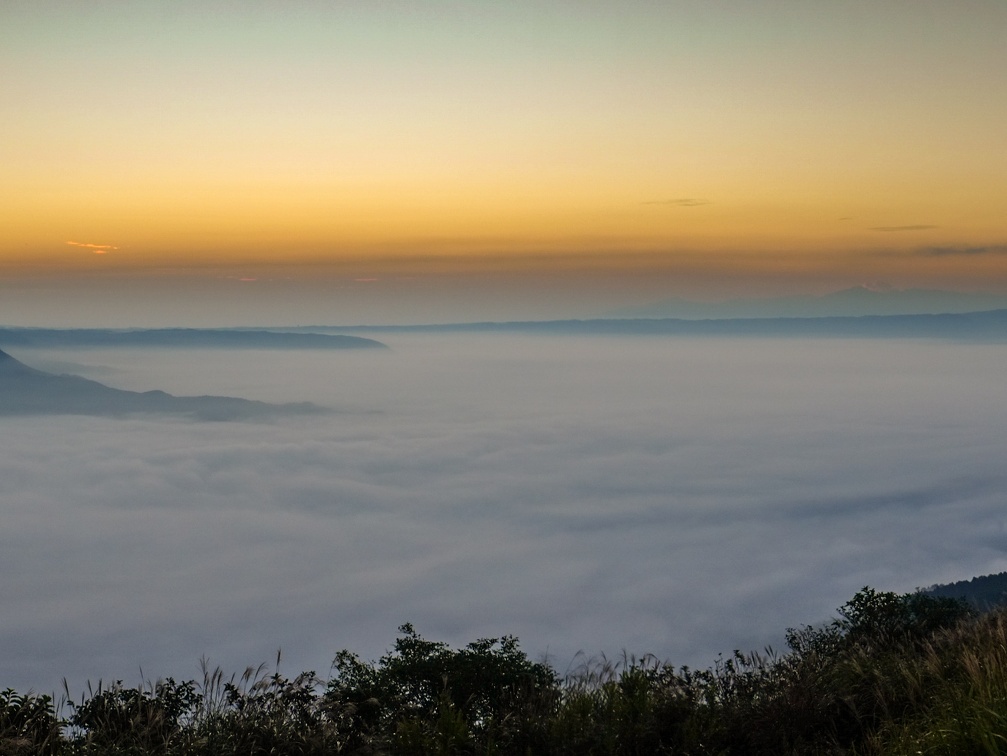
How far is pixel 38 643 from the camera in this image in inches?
5891

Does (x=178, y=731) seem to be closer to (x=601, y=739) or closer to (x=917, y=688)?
(x=601, y=739)

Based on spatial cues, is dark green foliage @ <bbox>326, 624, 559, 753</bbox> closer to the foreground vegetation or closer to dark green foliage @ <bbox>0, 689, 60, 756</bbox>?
the foreground vegetation

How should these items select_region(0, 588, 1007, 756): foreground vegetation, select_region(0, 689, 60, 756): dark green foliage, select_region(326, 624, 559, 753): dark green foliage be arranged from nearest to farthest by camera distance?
select_region(0, 689, 60, 756): dark green foliage, select_region(0, 588, 1007, 756): foreground vegetation, select_region(326, 624, 559, 753): dark green foliage

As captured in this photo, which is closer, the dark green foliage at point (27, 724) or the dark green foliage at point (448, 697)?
the dark green foliage at point (27, 724)

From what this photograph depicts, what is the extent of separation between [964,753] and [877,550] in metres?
203

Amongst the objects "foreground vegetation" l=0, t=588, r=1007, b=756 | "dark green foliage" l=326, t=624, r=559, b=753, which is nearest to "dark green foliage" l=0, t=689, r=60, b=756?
"foreground vegetation" l=0, t=588, r=1007, b=756

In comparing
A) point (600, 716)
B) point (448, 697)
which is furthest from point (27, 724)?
point (600, 716)

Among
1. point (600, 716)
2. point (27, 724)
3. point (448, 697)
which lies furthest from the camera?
point (448, 697)

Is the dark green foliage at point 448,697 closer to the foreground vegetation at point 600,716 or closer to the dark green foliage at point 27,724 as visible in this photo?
the foreground vegetation at point 600,716

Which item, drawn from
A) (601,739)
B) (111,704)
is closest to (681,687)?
(601,739)

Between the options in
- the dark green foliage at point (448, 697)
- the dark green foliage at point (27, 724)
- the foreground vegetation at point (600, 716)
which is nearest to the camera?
the dark green foliage at point (27, 724)

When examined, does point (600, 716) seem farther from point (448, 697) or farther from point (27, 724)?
point (27, 724)

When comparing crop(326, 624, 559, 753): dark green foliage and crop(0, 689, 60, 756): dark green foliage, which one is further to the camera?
crop(326, 624, 559, 753): dark green foliage

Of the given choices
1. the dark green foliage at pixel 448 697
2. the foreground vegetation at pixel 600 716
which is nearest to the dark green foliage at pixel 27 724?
the foreground vegetation at pixel 600 716
